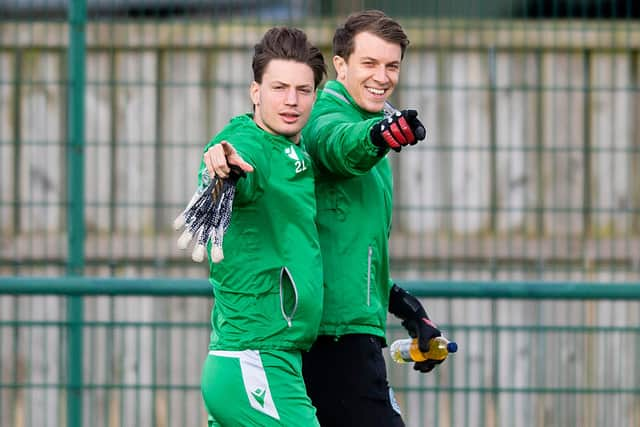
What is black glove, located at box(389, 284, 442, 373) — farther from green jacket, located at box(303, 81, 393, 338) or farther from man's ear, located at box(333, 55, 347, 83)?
man's ear, located at box(333, 55, 347, 83)

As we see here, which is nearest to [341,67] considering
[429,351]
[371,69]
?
[371,69]

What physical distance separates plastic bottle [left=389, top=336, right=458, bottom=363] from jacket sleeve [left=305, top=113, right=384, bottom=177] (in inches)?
28.5

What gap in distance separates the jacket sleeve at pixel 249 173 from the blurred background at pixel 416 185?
323 cm

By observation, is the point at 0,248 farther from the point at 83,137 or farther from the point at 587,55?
the point at 587,55

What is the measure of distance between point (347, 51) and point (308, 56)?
0.29 m

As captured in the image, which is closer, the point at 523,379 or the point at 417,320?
the point at 417,320

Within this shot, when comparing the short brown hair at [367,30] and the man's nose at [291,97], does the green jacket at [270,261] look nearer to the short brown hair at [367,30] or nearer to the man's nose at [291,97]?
the man's nose at [291,97]

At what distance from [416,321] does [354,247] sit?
497 millimetres

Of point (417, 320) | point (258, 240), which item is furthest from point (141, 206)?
point (258, 240)

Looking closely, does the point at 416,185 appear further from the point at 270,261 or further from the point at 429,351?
the point at 270,261

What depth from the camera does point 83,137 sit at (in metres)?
7.66

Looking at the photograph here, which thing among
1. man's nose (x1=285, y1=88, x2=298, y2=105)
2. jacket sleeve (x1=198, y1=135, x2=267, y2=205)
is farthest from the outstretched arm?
man's nose (x1=285, y1=88, x2=298, y2=105)

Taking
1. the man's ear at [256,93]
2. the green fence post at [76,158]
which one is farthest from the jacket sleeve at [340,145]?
the green fence post at [76,158]

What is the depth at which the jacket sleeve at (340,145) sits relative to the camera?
15.2 ft
